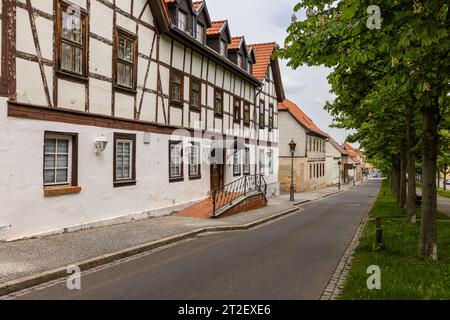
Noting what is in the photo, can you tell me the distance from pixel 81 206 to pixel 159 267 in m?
4.74

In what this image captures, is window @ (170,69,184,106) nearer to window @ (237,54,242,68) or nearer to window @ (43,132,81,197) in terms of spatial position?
window @ (43,132,81,197)

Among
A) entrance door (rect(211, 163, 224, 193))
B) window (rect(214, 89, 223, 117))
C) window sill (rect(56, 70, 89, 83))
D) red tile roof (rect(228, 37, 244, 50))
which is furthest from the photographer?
red tile roof (rect(228, 37, 244, 50))

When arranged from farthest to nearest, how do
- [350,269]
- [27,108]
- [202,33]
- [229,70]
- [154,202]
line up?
1. [229,70]
2. [202,33]
3. [154,202]
4. [27,108]
5. [350,269]

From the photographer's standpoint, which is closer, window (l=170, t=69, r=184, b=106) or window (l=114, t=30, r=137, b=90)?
window (l=114, t=30, r=137, b=90)

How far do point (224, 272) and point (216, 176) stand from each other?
1362 cm

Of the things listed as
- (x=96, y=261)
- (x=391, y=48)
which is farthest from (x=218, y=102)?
(x=391, y=48)

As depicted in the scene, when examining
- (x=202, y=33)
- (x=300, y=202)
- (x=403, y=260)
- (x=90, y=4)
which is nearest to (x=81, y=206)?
(x=90, y=4)

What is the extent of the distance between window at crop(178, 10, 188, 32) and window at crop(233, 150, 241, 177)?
7.86 meters

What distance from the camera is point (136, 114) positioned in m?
15.1

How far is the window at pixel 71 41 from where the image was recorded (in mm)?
11734

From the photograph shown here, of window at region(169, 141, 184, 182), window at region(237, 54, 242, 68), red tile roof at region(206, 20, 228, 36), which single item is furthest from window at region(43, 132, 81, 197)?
window at region(237, 54, 242, 68)

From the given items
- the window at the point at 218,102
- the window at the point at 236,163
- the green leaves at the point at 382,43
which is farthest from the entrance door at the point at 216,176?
the green leaves at the point at 382,43

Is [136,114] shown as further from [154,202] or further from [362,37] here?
[362,37]

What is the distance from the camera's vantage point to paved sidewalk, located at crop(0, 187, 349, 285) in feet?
26.7
